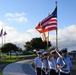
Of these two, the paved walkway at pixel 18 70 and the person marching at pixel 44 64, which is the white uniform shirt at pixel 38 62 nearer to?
the person marching at pixel 44 64

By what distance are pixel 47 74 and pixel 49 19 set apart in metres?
5.89

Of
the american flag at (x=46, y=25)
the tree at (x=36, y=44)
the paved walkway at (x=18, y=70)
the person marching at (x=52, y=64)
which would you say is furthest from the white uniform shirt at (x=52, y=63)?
the tree at (x=36, y=44)

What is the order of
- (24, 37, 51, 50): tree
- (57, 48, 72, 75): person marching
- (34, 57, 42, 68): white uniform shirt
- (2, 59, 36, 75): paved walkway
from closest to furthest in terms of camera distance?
1. (57, 48, 72, 75): person marching
2. (34, 57, 42, 68): white uniform shirt
3. (2, 59, 36, 75): paved walkway
4. (24, 37, 51, 50): tree

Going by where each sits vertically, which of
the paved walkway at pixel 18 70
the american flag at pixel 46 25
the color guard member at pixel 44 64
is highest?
the american flag at pixel 46 25

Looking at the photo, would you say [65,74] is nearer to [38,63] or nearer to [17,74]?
[38,63]

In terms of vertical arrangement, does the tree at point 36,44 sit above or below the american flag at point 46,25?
below

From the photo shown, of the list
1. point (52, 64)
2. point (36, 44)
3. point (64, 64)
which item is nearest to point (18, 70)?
point (52, 64)

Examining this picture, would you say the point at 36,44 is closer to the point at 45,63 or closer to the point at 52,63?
the point at 45,63

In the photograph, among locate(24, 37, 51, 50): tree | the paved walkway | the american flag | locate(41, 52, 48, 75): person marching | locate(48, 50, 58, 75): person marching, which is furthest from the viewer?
locate(24, 37, 51, 50): tree

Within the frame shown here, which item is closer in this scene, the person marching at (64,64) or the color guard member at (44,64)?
the person marching at (64,64)

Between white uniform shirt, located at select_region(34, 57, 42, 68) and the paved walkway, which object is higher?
white uniform shirt, located at select_region(34, 57, 42, 68)

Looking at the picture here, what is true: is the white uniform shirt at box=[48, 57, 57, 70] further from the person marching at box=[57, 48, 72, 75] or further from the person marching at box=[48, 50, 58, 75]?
the person marching at box=[57, 48, 72, 75]

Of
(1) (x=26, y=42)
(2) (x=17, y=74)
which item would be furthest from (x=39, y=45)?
(2) (x=17, y=74)

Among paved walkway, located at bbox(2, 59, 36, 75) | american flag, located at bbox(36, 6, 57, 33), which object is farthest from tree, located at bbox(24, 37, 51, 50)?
american flag, located at bbox(36, 6, 57, 33)
